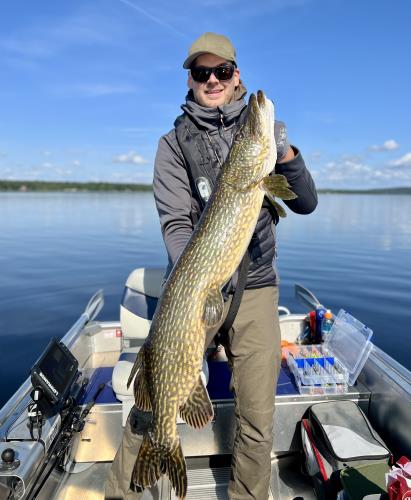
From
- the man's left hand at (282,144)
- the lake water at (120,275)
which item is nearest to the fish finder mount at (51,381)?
the man's left hand at (282,144)

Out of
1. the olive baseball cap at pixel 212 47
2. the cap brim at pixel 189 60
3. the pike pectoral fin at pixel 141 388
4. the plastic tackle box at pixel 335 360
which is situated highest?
the olive baseball cap at pixel 212 47

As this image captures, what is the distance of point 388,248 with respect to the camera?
16672mm

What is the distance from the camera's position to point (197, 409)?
7.60ft

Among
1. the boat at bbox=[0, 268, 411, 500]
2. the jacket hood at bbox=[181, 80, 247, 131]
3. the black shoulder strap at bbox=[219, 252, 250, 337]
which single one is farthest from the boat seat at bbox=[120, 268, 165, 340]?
the jacket hood at bbox=[181, 80, 247, 131]

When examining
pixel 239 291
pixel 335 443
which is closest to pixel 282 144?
pixel 239 291

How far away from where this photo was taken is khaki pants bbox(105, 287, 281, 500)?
8.64ft

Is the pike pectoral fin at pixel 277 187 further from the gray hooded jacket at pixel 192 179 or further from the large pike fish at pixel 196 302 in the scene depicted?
the gray hooded jacket at pixel 192 179

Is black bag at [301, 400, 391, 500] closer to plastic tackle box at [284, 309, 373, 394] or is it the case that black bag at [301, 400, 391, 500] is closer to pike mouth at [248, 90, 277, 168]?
plastic tackle box at [284, 309, 373, 394]

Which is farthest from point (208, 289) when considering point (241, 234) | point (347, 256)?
point (347, 256)

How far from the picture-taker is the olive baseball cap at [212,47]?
8.88 feet

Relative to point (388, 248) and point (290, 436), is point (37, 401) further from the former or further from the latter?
point (388, 248)

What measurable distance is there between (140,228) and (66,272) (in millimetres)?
10942

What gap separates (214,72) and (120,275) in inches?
393

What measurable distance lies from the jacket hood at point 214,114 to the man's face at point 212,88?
5 cm
